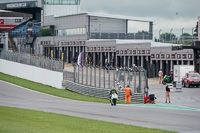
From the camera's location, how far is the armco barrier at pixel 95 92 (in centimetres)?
A: 3522

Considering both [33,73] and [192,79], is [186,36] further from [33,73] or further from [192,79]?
[33,73]

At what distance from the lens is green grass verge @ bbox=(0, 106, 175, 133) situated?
17073 millimetres

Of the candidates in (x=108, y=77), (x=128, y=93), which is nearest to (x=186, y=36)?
(x=108, y=77)

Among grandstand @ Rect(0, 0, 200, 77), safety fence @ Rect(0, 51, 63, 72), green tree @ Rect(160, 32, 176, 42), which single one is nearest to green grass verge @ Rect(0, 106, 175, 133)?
safety fence @ Rect(0, 51, 63, 72)

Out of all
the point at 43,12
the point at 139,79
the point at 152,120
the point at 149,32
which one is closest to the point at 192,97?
the point at 139,79

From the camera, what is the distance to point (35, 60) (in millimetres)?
51875

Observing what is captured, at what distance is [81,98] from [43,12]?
Answer: 49304mm

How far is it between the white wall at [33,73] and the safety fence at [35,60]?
41 centimetres

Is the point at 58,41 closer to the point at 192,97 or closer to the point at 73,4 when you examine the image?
the point at 73,4

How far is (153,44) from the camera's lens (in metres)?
57.9

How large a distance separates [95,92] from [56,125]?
2093cm

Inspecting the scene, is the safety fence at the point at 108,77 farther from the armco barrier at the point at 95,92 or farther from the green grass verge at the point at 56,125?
the green grass verge at the point at 56,125

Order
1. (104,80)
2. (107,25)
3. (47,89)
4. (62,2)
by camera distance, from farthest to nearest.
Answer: (62,2) < (107,25) < (47,89) < (104,80)

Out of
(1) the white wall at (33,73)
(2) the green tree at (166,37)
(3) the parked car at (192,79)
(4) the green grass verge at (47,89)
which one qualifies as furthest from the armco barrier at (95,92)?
(2) the green tree at (166,37)
